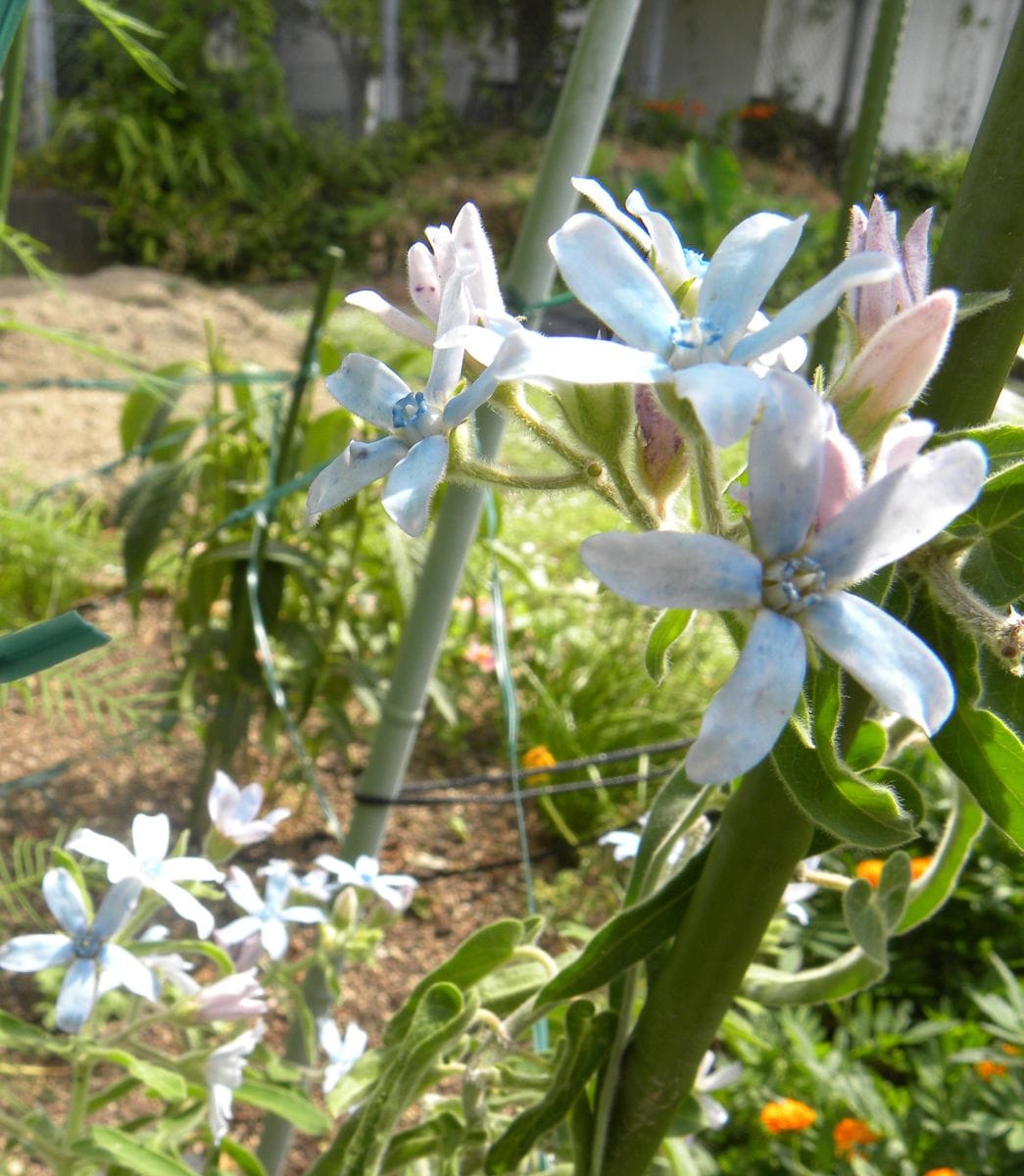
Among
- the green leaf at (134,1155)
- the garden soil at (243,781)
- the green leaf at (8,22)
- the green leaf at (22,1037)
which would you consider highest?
the green leaf at (8,22)

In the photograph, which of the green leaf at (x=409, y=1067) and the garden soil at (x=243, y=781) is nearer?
Answer: the green leaf at (x=409, y=1067)

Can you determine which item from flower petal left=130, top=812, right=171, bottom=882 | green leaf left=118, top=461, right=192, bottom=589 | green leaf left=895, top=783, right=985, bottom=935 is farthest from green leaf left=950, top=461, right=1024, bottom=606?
green leaf left=118, top=461, right=192, bottom=589

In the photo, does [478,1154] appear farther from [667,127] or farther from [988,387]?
[667,127]

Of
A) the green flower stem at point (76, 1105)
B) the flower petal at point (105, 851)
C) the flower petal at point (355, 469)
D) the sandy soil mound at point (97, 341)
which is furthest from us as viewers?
the sandy soil mound at point (97, 341)

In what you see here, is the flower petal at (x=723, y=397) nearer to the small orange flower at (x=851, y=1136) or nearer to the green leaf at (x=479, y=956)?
the green leaf at (x=479, y=956)

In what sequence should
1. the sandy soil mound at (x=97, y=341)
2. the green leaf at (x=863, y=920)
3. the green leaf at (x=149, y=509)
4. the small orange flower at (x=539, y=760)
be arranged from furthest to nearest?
the sandy soil mound at (x=97, y=341) < the small orange flower at (x=539, y=760) < the green leaf at (x=149, y=509) < the green leaf at (x=863, y=920)

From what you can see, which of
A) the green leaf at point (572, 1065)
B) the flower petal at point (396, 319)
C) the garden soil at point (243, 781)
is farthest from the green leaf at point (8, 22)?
the garden soil at point (243, 781)

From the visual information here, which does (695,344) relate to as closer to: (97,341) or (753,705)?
(753,705)
